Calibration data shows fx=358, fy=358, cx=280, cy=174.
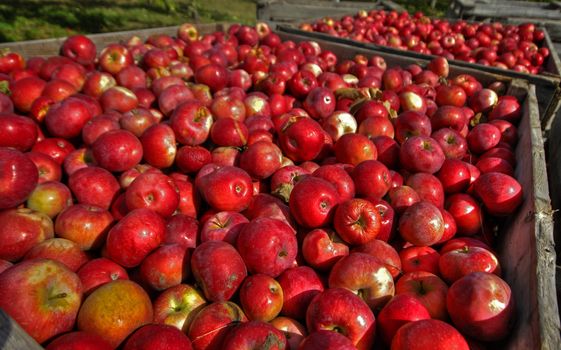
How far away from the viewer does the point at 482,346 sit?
1.91 metres

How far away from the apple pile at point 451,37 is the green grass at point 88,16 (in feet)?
19.6

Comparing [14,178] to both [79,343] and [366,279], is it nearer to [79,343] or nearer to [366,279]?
[79,343]

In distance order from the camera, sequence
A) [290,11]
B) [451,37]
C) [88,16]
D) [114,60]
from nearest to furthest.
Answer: [114,60] → [451,37] → [290,11] → [88,16]

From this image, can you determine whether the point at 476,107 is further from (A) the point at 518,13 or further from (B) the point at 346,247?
(A) the point at 518,13

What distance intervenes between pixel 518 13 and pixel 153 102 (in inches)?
411

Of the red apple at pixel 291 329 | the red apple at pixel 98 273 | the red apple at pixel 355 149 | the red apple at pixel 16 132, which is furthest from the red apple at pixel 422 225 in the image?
the red apple at pixel 16 132

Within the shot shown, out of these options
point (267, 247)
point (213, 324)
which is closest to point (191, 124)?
point (267, 247)

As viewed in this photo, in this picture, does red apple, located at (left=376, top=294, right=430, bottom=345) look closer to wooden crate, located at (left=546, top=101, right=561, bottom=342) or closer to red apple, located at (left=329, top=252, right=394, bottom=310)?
red apple, located at (left=329, top=252, right=394, bottom=310)

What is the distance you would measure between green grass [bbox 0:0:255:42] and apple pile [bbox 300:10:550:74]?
5.98 meters

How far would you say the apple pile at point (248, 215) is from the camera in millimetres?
1752

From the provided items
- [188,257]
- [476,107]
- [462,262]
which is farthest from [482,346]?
[476,107]

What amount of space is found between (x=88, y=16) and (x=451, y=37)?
11034 mm

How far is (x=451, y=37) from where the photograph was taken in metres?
7.23

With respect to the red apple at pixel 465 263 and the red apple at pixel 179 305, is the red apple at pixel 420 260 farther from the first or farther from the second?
the red apple at pixel 179 305
